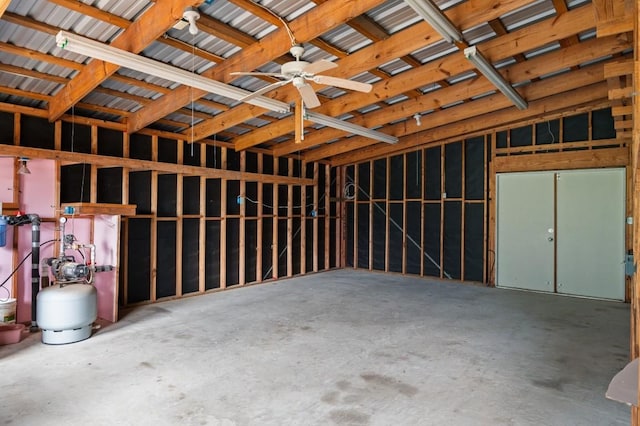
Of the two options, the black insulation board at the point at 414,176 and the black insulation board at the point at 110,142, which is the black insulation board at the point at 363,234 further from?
the black insulation board at the point at 110,142

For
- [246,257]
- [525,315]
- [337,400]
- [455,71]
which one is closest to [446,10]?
[455,71]

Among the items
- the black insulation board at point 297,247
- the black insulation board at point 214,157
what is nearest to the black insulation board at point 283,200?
the black insulation board at point 297,247

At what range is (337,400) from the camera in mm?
2896

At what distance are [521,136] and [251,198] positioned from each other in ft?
17.5

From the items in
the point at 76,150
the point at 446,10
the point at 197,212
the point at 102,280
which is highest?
the point at 446,10

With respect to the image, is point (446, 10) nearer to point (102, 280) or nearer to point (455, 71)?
point (455, 71)

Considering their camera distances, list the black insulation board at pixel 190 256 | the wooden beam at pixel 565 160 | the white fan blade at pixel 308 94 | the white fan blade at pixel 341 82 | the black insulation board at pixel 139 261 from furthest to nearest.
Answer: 1. the black insulation board at pixel 190 256
2. the wooden beam at pixel 565 160
3. the black insulation board at pixel 139 261
4. the white fan blade at pixel 308 94
5. the white fan blade at pixel 341 82

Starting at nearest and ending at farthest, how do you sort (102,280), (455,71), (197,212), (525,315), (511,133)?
1. (455,71)
2. (102,280)
3. (525,315)
4. (197,212)
5. (511,133)

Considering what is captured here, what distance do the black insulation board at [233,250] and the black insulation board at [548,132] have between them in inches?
230

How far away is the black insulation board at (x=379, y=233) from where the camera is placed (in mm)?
9117

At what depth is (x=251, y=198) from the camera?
766 centimetres

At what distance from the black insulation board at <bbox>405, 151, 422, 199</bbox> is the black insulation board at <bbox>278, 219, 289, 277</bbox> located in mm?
2875

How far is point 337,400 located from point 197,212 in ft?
15.2

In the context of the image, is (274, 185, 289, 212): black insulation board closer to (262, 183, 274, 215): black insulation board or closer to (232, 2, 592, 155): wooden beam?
(262, 183, 274, 215): black insulation board
